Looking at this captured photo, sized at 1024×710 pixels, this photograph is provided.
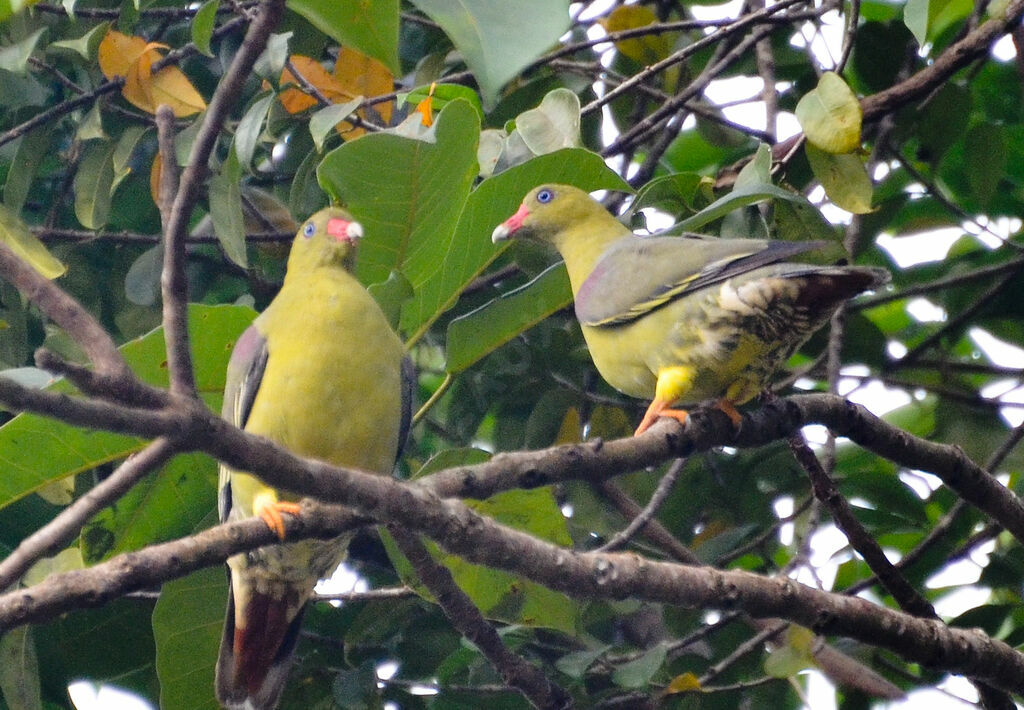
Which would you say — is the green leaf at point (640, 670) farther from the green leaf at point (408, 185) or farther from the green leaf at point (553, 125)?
the green leaf at point (553, 125)

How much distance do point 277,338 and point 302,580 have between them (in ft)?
2.27

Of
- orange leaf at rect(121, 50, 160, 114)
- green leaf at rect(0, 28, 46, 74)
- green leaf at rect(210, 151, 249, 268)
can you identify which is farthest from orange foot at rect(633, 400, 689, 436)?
green leaf at rect(0, 28, 46, 74)

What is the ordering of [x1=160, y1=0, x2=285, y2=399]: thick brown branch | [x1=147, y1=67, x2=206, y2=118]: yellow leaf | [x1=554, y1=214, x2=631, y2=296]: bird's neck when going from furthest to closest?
1. [x1=554, y1=214, x2=631, y2=296]: bird's neck
2. [x1=147, y1=67, x2=206, y2=118]: yellow leaf
3. [x1=160, y1=0, x2=285, y2=399]: thick brown branch

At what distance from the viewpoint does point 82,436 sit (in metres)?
2.95

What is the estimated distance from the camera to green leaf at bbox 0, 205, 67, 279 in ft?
10.3

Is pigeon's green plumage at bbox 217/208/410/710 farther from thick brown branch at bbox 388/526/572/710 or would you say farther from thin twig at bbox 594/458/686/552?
thin twig at bbox 594/458/686/552

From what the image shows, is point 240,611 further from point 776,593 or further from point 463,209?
point 776,593

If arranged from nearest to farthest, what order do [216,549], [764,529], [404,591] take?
[216,549] → [404,591] → [764,529]

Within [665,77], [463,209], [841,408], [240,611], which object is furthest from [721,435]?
[665,77]

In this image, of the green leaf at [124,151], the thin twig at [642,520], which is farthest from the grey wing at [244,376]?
the thin twig at [642,520]

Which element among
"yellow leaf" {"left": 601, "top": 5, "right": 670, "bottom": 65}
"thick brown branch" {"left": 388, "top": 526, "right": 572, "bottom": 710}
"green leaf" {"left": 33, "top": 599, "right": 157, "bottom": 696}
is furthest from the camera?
"yellow leaf" {"left": 601, "top": 5, "right": 670, "bottom": 65}

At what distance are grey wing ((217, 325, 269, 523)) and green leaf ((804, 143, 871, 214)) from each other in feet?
5.63

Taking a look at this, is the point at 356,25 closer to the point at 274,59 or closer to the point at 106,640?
the point at 274,59

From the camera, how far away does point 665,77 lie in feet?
16.1
